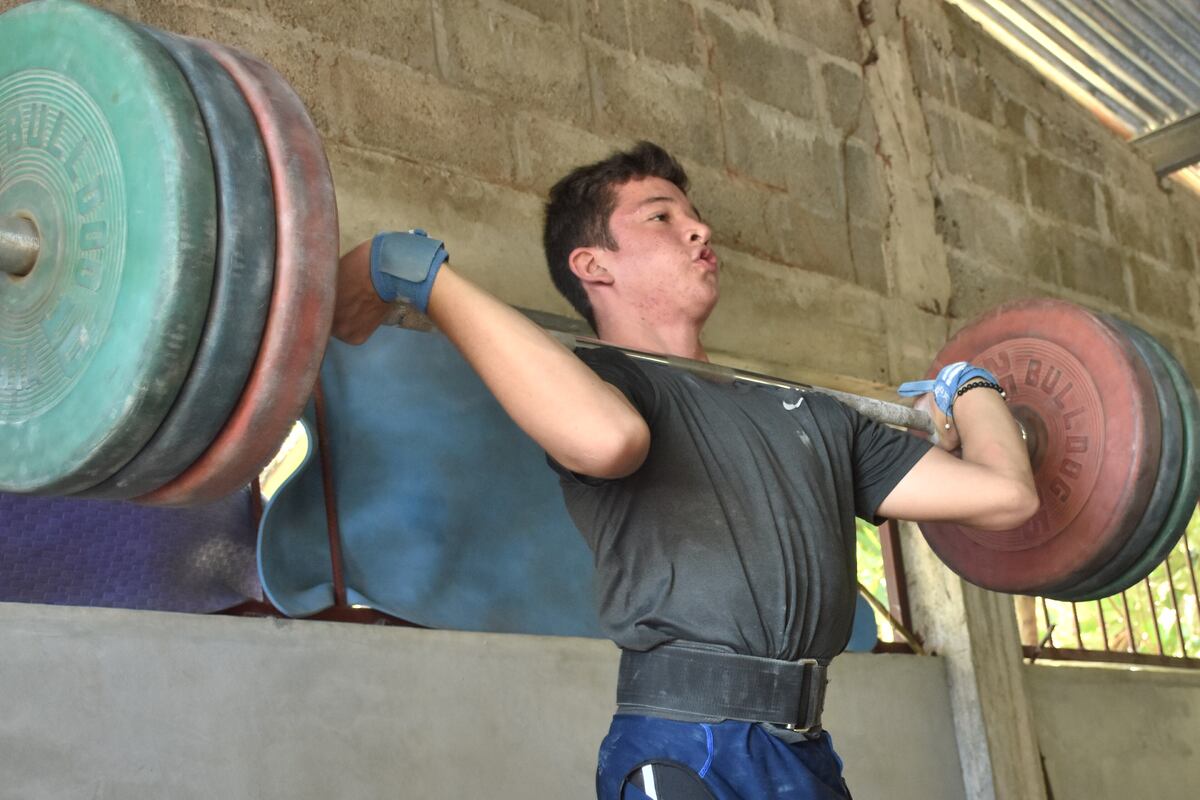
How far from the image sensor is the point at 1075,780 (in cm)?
348

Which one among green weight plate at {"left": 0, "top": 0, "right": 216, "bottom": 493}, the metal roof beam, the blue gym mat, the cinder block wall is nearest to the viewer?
green weight plate at {"left": 0, "top": 0, "right": 216, "bottom": 493}

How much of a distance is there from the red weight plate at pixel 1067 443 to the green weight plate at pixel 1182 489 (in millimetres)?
71

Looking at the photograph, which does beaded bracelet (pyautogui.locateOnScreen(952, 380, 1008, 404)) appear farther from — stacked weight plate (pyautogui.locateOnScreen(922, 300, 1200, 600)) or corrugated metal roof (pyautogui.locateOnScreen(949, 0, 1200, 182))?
corrugated metal roof (pyautogui.locateOnScreen(949, 0, 1200, 182))

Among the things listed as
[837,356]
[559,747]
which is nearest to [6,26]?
[559,747]

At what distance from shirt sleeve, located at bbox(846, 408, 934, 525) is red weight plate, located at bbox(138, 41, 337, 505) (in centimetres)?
83

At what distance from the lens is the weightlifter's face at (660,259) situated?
1.94m

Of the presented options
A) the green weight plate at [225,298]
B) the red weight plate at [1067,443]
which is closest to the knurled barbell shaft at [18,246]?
the green weight plate at [225,298]

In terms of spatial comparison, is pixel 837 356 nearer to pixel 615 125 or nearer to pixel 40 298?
pixel 615 125

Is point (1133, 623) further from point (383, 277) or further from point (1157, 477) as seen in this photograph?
point (383, 277)

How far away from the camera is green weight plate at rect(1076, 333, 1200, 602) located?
211 centimetres

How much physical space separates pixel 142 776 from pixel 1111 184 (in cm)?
361

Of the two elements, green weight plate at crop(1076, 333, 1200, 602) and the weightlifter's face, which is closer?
the weightlifter's face

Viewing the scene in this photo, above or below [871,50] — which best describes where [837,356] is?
below

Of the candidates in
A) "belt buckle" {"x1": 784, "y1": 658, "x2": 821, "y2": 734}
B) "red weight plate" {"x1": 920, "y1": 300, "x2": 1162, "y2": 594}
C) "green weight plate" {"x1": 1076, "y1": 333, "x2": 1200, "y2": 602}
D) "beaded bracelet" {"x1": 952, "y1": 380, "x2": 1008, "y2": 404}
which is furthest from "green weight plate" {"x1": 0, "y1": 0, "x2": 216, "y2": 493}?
"green weight plate" {"x1": 1076, "y1": 333, "x2": 1200, "y2": 602}
